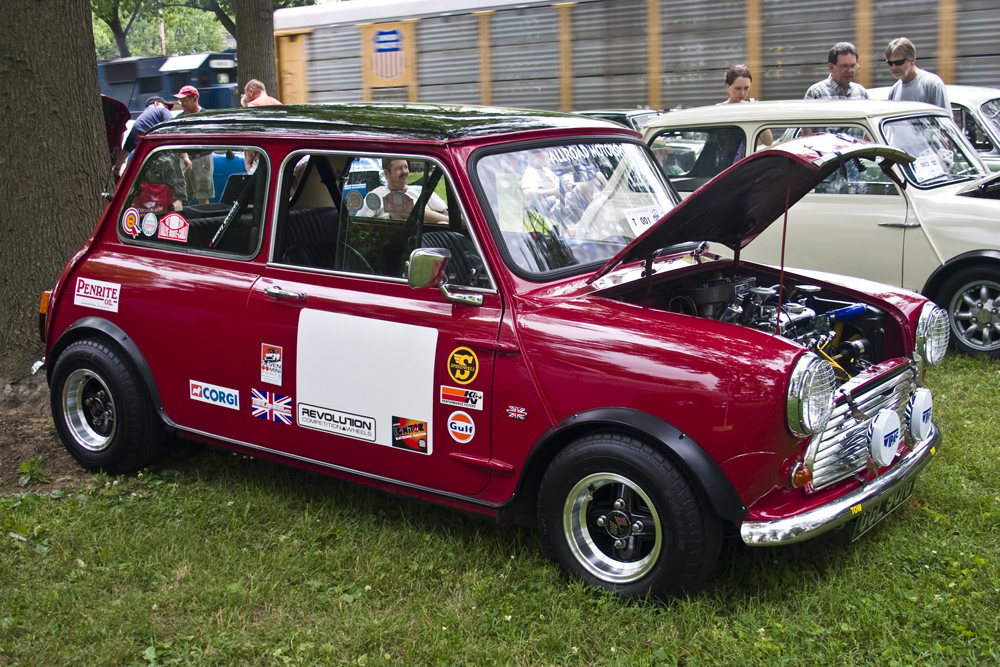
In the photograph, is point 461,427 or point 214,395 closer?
point 461,427

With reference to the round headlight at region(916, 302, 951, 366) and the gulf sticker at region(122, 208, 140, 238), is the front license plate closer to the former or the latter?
the round headlight at region(916, 302, 951, 366)

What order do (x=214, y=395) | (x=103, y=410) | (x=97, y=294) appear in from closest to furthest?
(x=214, y=395), (x=97, y=294), (x=103, y=410)

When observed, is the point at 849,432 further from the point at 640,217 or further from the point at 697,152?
the point at 697,152

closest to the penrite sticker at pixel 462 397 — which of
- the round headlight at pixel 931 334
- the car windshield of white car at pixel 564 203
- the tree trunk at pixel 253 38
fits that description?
the car windshield of white car at pixel 564 203

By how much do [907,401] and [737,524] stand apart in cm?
118

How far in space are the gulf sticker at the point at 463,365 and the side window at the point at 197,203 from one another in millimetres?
1242

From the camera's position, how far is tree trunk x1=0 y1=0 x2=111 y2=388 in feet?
17.9

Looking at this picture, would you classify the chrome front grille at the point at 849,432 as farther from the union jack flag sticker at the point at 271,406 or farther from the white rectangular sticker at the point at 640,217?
the union jack flag sticker at the point at 271,406

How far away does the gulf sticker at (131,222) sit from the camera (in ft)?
15.4

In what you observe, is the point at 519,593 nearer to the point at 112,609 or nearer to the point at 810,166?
the point at 112,609

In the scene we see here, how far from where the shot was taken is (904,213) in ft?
21.2

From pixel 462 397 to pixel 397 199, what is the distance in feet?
3.11

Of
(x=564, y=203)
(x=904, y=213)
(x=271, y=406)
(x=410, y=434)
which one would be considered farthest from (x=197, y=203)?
(x=904, y=213)

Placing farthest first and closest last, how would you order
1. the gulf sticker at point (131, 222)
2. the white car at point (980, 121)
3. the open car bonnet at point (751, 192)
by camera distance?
1. the white car at point (980, 121)
2. the gulf sticker at point (131, 222)
3. the open car bonnet at point (751, 192)
